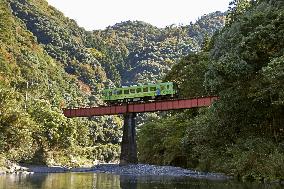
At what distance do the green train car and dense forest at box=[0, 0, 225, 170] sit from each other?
11200 mm

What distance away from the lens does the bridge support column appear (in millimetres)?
51625

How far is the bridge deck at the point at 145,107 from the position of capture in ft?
155

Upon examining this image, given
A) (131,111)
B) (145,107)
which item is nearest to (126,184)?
(145,107)

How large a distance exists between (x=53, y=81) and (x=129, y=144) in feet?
208

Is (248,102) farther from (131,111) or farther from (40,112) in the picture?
(40,112)

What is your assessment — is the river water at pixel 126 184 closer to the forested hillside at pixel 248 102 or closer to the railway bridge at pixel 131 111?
the forested hillside at pixel 248 102

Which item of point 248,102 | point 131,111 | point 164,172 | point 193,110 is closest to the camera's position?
point 248,102

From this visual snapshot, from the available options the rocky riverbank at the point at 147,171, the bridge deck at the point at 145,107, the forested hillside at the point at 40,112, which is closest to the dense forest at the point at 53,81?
the forested hillside at the point at 40,112

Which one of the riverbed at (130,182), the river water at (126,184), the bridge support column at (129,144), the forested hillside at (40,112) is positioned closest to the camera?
the river water at (126,184)

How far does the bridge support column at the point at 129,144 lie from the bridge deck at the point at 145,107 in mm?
1018

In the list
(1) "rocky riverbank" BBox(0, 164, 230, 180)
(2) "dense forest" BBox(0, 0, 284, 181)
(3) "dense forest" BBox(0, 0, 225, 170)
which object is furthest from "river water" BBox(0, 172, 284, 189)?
(3) "dense forest" BBox(0, 0, 225, 170)

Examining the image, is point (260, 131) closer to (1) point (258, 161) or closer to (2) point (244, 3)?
(1) point (258, 161)

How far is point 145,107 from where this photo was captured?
52.4 metres

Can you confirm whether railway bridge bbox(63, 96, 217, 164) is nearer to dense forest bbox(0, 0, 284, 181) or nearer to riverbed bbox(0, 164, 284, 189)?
dense forest bbox(0, 0, 284, 181)
